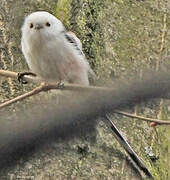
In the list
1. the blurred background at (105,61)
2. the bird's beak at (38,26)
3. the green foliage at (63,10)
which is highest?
the bird's beak at (38,26)

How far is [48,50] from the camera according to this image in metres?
1.39

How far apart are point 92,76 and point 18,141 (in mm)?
1320

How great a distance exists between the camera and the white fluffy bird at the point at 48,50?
1.38m

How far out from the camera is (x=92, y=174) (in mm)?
1648

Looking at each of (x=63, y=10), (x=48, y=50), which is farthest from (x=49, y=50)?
(x=63, y=10)

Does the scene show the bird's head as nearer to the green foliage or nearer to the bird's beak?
the bird's beak

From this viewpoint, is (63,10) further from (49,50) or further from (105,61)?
(49,50)

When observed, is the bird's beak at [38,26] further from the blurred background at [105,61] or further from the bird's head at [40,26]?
the blurred background at [105,61]

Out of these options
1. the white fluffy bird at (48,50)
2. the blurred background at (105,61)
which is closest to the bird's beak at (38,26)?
the white fluffy bird at (48,50)

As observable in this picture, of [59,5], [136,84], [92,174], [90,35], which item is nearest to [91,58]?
[90,35]

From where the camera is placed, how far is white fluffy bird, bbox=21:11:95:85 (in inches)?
54.5

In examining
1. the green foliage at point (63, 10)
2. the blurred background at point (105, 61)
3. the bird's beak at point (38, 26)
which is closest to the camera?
the bird's beak at point (38, 26)

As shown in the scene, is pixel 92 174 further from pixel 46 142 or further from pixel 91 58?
pixel 46 142

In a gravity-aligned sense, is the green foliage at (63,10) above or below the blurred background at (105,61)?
above
